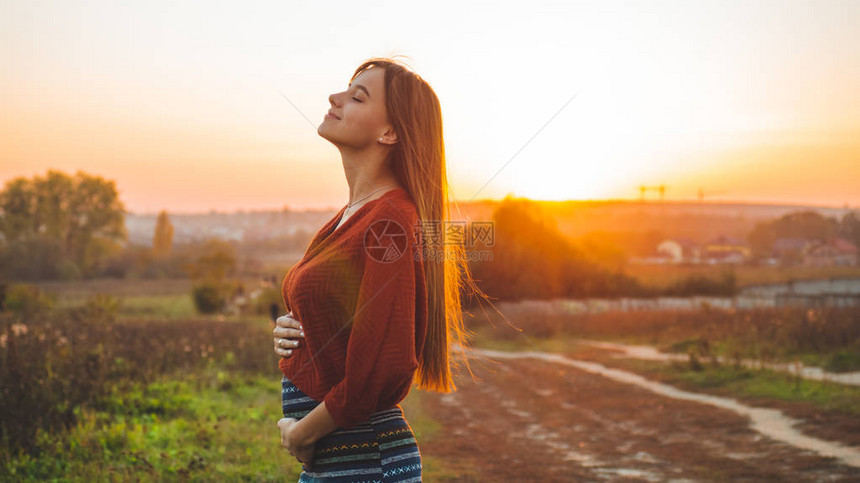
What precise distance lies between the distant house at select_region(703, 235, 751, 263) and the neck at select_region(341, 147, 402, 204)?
199ft

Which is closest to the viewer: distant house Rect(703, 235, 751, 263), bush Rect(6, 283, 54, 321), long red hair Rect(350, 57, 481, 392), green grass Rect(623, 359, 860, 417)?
long red hair Rect(350, 57, 481, 392)

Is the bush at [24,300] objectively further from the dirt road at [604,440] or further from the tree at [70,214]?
the tree at [70,214]

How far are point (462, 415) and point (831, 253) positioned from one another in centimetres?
4649

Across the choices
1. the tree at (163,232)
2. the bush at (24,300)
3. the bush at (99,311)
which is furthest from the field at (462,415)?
the tree at (163,232)

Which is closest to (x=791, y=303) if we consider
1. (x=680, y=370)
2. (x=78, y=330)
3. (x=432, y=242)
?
(x=680, y=370)

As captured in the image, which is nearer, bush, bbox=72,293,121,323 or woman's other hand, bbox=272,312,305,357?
woman's other hand, bbox=272,312,305,357

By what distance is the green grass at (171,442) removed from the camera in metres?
5.54

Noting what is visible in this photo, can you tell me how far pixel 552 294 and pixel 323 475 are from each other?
31.0m

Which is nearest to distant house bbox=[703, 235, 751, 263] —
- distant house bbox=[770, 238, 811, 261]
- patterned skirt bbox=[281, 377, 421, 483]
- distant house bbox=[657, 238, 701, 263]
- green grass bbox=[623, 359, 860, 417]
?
distant house bbox=[657, 238, 701, 263]

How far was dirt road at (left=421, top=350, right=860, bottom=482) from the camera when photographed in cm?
690

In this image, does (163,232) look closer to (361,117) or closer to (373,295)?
(361,117)

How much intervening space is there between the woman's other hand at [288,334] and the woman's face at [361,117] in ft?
1.97

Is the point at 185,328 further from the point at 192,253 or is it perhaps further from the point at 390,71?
the point at 192,253

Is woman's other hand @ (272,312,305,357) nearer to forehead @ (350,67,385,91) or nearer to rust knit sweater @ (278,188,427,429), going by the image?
rust knit sweater @ (278,188,427,429)
